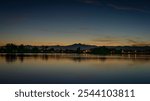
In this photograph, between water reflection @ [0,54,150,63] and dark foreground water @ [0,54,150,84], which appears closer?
dark foreground water @ [0,54,150,84]

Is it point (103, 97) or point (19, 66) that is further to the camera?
point (19, 66)

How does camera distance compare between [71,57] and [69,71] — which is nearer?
[69,71]

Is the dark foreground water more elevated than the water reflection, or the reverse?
the water reflection

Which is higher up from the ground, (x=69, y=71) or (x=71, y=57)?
(x=71, y=57)

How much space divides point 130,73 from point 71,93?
9.73 feet

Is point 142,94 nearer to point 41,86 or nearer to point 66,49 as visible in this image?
point 41,86

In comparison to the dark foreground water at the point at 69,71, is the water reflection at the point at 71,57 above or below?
above

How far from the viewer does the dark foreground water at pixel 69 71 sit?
8.77 m

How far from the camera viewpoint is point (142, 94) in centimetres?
695

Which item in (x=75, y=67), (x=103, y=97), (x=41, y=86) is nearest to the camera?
(x=103, y=97)

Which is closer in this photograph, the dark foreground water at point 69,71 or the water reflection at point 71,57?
the dark foreground water at point 69,71

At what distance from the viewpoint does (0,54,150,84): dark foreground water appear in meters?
8.77

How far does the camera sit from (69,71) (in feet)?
32.0

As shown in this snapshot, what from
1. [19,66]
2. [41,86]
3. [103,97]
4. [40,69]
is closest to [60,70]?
[40,69]
